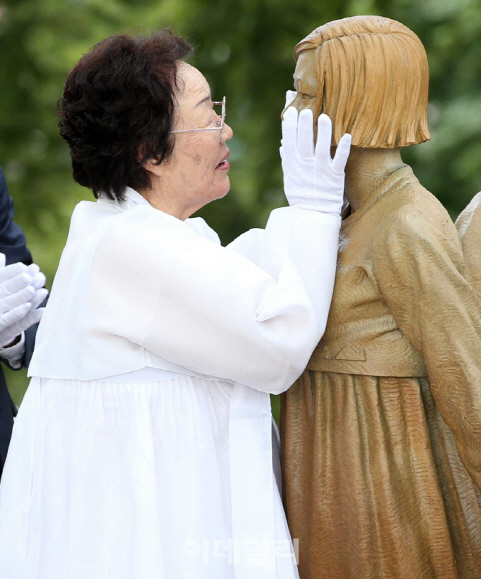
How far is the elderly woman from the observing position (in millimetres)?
1843

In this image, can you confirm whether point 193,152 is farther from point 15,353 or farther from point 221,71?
point 221,71

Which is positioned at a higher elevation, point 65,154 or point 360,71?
point 360,71

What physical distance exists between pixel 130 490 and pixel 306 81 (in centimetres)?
106

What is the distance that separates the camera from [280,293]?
1814 mm

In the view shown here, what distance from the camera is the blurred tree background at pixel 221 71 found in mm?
3991

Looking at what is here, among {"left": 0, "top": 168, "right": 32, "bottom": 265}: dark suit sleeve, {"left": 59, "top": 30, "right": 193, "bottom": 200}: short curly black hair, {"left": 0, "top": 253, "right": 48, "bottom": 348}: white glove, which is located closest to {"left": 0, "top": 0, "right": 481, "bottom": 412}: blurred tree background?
{"left": 0, "top": 168, "right": 32, "bottom": 265}: dark suit sleeve

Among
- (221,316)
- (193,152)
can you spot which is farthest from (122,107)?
(221,316)

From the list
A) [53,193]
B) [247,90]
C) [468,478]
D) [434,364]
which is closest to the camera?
[434,364]

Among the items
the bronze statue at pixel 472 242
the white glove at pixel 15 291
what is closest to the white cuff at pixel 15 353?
the white glove at pixel 15 291

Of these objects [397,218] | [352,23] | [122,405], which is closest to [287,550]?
[122,405]

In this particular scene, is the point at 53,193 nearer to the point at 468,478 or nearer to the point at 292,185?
the point at 292,185

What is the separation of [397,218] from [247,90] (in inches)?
108

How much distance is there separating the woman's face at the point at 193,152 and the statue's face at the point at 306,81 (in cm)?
27

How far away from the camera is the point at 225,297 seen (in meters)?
1.83
